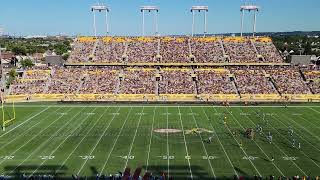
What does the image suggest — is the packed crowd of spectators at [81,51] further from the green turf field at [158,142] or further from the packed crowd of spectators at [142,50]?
the green turf field at [158,142]

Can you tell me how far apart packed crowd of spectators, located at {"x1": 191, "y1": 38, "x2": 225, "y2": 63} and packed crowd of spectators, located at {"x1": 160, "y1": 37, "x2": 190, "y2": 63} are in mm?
1371

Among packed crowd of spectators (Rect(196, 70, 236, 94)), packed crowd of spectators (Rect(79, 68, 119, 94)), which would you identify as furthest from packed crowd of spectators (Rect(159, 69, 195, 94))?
packed crowd of spectators (Rect(79, 68, 119, 94))

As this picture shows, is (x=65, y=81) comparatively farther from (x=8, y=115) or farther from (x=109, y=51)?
(x=8, y=115)

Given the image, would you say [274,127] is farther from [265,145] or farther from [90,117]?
[90,117]

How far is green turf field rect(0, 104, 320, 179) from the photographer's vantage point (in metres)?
23.8

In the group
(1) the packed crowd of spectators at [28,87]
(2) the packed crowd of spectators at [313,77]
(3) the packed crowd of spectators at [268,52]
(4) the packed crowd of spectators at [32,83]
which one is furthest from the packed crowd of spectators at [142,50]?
(2) the packed crowd of spectators at [313,77]

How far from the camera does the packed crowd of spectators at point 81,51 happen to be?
6400 centimetres

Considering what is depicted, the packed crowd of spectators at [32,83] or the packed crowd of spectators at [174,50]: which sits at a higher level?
the packed crowd of spectators at [174,50]

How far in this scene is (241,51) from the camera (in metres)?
65.2

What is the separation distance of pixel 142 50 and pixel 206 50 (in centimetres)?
1069

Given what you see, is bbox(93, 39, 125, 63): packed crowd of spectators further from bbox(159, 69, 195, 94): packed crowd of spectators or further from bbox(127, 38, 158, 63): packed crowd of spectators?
bbox(159, 69, 195, 94): packed crowd of spectators

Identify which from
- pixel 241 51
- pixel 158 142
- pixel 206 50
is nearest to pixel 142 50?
pixel 206 50

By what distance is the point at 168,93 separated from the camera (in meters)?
53.2

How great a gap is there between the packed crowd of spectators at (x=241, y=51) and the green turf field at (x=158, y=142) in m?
19.7
